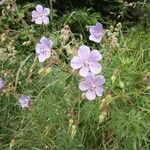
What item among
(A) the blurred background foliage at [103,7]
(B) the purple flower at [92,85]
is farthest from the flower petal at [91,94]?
(A) the blurred background foliage at [103,7]

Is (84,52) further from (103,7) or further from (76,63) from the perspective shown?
(103,7)

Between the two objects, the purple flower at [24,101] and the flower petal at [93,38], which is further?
the purple flower at [24,101]

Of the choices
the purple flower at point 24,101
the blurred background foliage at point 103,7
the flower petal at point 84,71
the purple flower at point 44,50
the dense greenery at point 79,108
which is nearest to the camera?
the flower petal at point 84,71

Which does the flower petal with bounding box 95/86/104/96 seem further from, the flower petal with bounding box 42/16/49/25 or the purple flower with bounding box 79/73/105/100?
the flower petal with bounding box 42/16/49/25

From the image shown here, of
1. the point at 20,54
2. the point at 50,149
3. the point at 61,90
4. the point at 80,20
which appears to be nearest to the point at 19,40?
the point at 20,54

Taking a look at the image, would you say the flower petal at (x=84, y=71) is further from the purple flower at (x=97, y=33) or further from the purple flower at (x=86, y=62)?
the purple flower at (x=97, y=33)

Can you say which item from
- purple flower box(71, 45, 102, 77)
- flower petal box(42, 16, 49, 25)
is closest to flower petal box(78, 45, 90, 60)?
purple flower box(71, 45, 102, 77)
